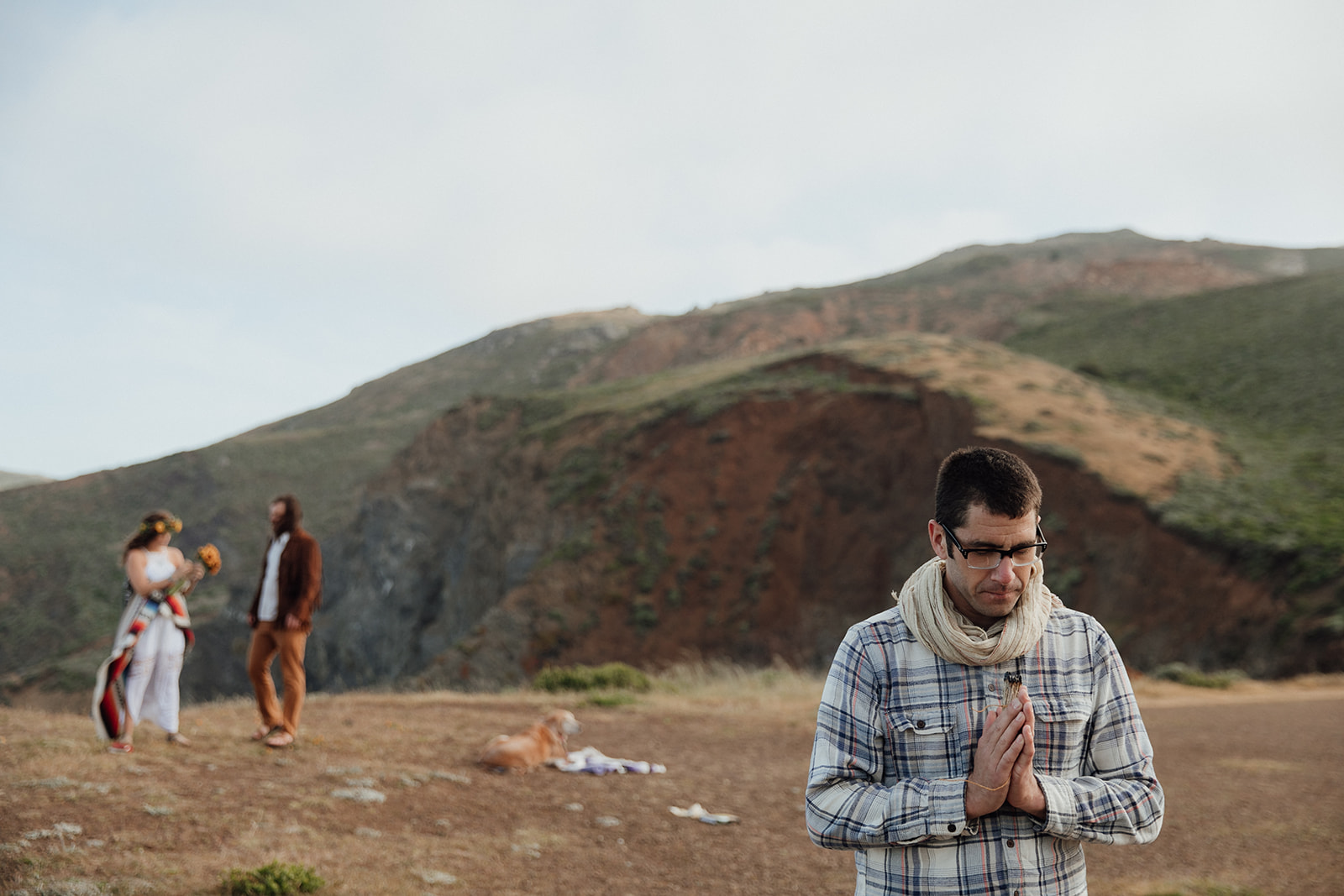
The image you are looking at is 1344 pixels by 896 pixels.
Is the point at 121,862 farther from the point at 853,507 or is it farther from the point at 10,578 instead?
the point at 10,578

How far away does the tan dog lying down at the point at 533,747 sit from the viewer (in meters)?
7.94

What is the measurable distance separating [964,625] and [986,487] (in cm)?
32

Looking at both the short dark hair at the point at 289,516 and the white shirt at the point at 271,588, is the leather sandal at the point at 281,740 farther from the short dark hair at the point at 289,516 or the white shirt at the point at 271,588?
the short dark hair at the point at 289,516

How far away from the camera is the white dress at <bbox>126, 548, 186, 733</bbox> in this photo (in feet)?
24.1

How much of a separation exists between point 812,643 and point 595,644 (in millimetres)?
5134

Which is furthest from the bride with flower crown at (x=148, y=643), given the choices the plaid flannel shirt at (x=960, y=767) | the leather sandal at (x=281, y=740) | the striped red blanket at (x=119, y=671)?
the plaid flannel shirt at (x=960, y=767)

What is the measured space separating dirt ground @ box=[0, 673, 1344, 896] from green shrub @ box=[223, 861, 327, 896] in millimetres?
107

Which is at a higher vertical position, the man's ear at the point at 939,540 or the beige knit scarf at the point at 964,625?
the man's ear at the point at 939,540

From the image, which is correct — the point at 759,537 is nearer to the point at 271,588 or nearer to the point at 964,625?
the point at 271,588

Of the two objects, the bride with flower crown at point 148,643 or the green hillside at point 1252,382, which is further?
the green hillside at point 1252,382

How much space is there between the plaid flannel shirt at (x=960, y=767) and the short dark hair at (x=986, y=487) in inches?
11.4

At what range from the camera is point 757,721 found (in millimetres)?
11242

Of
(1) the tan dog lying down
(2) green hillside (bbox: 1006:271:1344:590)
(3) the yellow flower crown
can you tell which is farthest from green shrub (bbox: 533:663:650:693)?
(2) green hillside (bbox: 1006:271:1344:590)

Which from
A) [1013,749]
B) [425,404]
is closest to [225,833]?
[1013,749]
